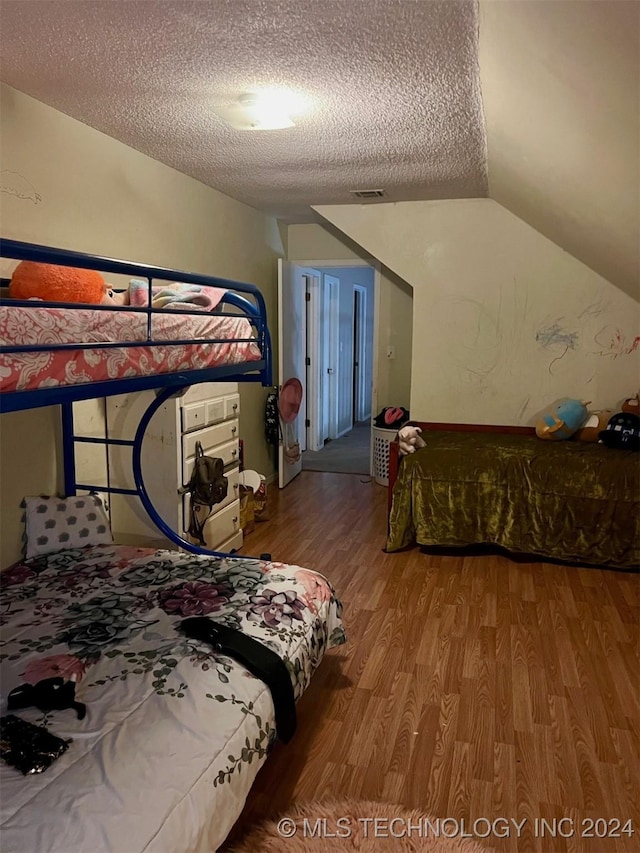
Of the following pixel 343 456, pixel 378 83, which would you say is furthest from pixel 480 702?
pixel 343 456

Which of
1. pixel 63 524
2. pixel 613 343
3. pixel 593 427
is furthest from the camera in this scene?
pixel 613 343

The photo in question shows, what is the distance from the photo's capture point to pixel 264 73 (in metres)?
2.16

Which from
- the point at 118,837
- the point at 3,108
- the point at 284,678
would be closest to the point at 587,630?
the point at 284,678

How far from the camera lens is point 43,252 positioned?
142 centimetres

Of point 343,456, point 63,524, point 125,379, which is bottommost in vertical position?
point 343,456

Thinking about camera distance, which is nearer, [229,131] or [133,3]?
[133,3]

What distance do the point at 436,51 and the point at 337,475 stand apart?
13.1ft

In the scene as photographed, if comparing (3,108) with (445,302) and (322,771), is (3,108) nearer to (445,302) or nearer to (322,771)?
(322,771)

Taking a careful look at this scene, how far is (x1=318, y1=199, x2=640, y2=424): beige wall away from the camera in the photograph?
4227mm

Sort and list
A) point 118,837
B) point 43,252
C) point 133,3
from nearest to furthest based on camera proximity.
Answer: point 118,837 → point 43,252 → point 133,3

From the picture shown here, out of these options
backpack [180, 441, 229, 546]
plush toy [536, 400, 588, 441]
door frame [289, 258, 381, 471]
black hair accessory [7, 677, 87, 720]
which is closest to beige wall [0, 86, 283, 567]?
backpack [180, 441, 229, 546]

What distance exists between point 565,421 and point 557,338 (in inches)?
25.5

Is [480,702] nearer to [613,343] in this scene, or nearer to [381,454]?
[613,343]

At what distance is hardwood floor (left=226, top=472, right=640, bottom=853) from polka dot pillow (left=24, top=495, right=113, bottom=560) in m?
1.13
